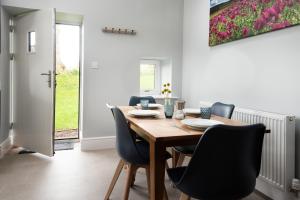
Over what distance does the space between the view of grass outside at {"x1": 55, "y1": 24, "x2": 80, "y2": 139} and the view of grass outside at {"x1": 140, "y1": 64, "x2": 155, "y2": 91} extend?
104 centimetres

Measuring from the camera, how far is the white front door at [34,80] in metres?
2.93

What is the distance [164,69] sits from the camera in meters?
3.95

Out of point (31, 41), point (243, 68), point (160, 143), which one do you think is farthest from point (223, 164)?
point (31, 41)

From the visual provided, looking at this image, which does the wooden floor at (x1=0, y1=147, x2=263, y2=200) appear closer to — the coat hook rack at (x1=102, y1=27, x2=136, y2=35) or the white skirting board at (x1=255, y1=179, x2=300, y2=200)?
the white skirting board at (x1=255, y1=179, x2=300, y2=200)

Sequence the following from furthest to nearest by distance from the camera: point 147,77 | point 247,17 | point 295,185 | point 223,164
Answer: point 147,77
point 247,17
point 295,185
point 223,164

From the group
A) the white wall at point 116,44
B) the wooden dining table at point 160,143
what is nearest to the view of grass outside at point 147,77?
the white wall at point 116,44

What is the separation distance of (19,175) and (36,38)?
5.57 feet

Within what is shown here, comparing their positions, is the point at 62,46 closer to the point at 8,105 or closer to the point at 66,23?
the point at 66,23

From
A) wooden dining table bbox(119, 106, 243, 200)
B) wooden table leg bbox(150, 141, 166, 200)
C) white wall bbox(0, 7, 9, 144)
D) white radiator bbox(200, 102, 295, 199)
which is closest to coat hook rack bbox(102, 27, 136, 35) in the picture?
white wall bbox(0, 7, 9, 144)

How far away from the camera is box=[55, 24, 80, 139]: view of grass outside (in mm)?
3678

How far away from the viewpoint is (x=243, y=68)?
2434mm

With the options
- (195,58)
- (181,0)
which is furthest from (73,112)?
(181,0)

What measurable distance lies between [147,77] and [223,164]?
2.87 m

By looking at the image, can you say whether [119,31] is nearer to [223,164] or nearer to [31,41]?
[31,41]
